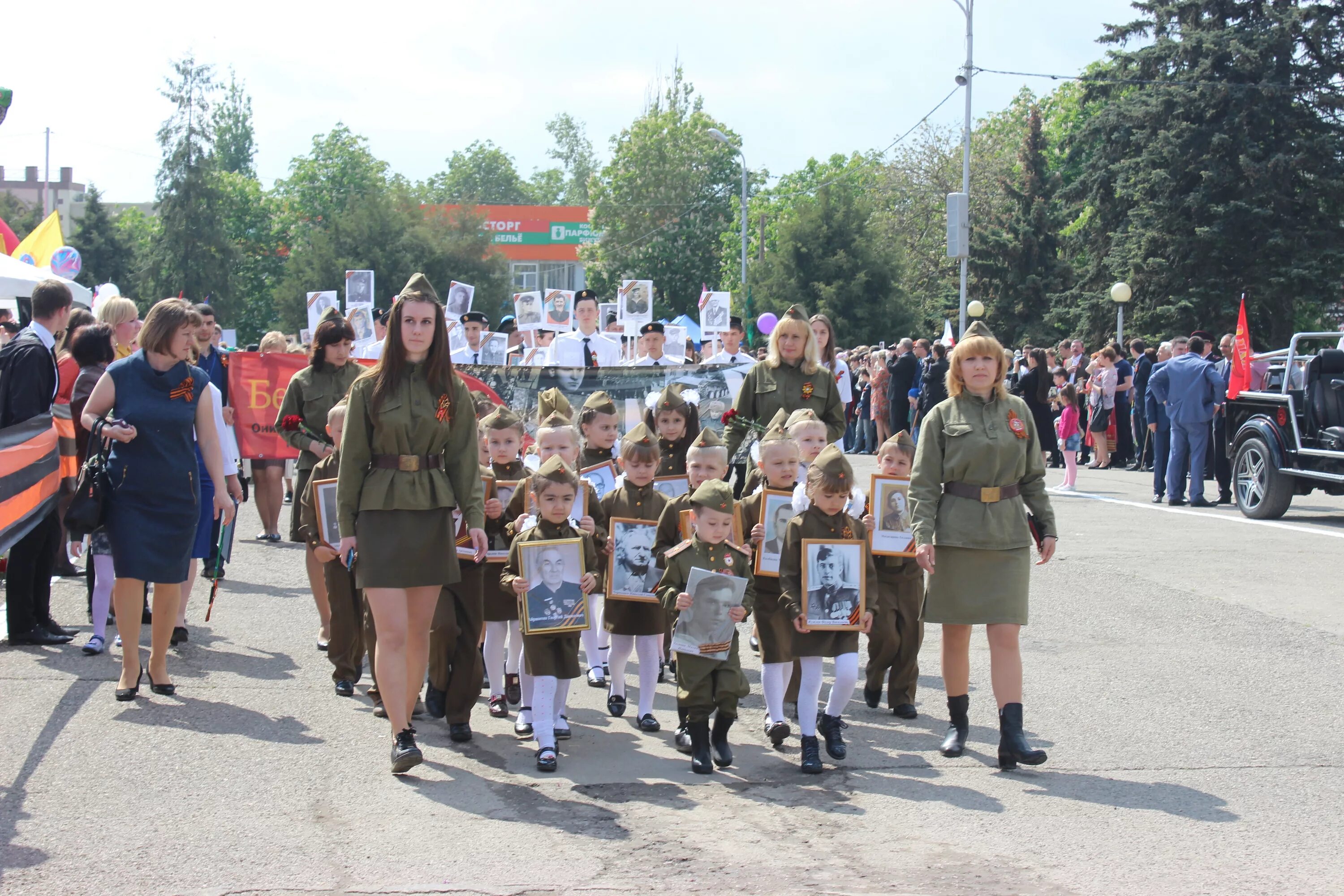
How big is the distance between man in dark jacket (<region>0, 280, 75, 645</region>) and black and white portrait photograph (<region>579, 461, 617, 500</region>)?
334 centimetres

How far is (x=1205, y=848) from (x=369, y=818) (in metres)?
3.02

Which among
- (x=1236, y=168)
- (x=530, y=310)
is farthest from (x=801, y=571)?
(x=1236, y=168)

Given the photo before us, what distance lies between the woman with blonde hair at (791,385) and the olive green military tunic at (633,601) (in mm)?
1191

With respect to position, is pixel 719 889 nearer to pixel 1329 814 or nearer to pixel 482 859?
pixel 482 859

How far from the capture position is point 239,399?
40.7 feet

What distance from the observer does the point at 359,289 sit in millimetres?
19078

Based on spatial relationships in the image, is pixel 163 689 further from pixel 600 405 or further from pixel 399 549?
pixel 600 405

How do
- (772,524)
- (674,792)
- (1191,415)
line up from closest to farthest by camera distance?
(674,792)
(772,524)
(1191,415)

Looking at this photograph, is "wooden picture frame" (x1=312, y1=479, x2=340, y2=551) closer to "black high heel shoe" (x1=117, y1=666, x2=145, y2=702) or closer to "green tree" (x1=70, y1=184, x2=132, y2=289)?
"black high heel shoe" (x1=117, y1=666, x2=145, y2=702)

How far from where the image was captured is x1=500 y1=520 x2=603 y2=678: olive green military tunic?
19.6 feet

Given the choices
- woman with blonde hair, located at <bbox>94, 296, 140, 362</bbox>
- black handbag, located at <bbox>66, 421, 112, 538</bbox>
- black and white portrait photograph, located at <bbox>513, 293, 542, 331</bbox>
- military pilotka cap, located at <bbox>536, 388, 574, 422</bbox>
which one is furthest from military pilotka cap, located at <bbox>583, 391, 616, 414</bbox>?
black and white portrait photograph, located at <bbox>513, 293, 542, 331</bbox>

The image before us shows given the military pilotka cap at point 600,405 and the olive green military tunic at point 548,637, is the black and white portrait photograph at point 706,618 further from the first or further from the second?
the military pilotka cap at point 600,405

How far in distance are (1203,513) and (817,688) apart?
35.8 feet

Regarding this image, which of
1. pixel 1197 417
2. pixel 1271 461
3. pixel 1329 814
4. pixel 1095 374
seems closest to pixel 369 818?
pixel 1329 814
